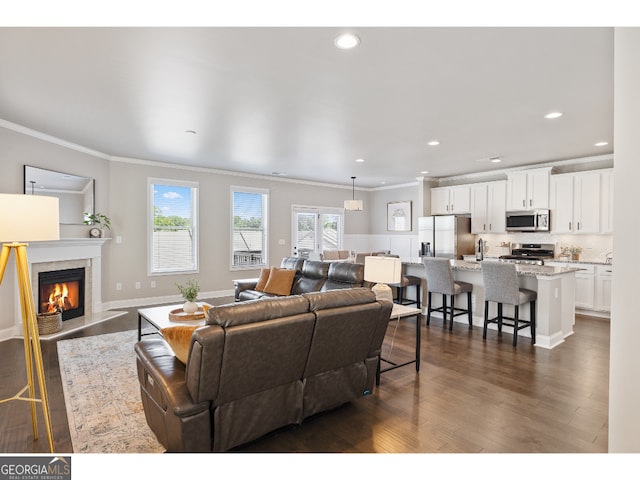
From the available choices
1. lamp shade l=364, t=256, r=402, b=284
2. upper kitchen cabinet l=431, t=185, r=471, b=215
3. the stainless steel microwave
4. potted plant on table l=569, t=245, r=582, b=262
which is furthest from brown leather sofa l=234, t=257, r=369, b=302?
potted plant on table l=569, t=245, r=582, b=262

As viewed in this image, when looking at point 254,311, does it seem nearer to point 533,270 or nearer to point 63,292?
point 533,270

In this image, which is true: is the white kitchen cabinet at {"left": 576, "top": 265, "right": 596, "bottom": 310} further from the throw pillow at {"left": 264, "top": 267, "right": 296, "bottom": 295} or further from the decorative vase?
the decorative vase

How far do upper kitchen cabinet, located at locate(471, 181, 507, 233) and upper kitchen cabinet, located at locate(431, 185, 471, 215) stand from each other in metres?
0.14

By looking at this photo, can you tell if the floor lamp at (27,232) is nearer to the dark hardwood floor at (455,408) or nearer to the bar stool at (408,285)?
the dark hardwood floor at (455,408)

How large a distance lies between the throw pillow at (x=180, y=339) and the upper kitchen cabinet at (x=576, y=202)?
21.2 ft

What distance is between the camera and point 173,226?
22.2 feet

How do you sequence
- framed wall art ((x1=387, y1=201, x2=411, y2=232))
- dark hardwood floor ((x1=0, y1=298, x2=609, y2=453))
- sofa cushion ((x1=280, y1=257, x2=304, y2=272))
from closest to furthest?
dark hardwood floor ((x1=0, y1=298, x2=609, y2=453)) → sofa cushion ((x1=280, y1=257, x2=304, y2=272)) → framed wall art ((x1=387, y1=201, x2=411, y2=232))

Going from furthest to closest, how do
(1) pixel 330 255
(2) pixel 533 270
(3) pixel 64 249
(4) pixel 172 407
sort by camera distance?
(1) pixel 330 255 < (3) pixel 64 249 < (2) pixel 533 270 < (4) pixel 172 407

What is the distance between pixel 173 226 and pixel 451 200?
19.2 ft

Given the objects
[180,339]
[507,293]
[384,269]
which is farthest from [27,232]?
[507,293]

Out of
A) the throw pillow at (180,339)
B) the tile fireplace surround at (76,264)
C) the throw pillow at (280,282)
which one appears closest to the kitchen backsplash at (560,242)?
the throw pillow at (280,282)

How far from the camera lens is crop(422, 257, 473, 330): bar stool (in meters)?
4.77
